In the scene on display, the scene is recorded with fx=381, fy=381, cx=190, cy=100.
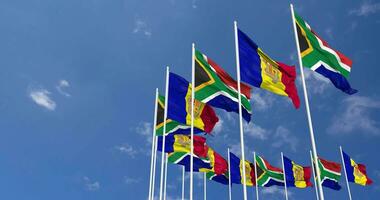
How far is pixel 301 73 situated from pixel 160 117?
458 inches

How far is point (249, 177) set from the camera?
35250 mm

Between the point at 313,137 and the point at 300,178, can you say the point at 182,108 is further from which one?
the point at 300,178

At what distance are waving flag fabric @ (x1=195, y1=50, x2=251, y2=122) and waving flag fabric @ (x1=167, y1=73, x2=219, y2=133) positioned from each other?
238 centimetres

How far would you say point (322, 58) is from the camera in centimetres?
1641

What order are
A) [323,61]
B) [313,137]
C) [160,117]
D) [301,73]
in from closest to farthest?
1. [313,137]
2. [301,73]
3. [323,61]
4. [160,117]

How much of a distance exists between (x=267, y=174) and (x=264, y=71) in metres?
21.3

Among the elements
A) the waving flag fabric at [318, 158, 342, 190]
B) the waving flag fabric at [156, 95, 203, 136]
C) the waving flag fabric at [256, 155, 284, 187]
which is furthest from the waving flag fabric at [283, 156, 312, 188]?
the waving flag fabric at [156, 95, 203, 136]

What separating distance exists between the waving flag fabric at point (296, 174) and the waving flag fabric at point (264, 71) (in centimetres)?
2047

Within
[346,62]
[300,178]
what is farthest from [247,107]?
[300,178]

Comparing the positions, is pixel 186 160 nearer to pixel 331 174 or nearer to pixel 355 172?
pixel 331 174

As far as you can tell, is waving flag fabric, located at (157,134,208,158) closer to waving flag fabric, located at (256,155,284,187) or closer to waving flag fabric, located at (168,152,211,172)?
waving flag fabric, located at (168,152,211,172)

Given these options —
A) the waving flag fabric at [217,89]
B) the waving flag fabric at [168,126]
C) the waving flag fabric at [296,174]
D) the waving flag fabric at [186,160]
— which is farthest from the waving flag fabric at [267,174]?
the waving flag fabric at [217,89]

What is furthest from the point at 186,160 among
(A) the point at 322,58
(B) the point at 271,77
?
(A) the point at 322,58

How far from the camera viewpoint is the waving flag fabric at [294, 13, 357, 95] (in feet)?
52.9
